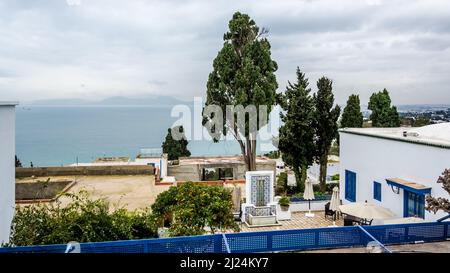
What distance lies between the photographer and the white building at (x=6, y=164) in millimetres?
11375

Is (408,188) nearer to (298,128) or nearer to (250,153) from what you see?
(298,128)

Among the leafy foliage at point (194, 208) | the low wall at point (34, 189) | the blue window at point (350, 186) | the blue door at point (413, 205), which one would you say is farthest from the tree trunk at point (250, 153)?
the leafy foliage at point (194, 208)

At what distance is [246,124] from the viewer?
24.8 meters

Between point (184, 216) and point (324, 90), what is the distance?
15.3 meters

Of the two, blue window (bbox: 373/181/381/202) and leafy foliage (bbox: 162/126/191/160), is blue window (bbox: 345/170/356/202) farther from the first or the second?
leafy foliage (bbox: 162/126/191/160)

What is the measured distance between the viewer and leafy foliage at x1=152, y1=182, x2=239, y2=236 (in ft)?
38.8

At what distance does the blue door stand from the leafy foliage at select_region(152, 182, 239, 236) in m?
6.65

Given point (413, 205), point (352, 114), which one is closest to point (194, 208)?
point (413, 205)

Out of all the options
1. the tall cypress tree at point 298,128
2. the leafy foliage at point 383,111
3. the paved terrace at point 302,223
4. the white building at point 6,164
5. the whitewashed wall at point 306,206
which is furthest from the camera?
the leafy foliage at point 383,111

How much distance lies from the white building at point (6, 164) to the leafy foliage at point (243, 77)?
46.4 feet

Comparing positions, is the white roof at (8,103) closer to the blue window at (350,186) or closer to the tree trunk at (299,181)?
the blue window at (350,186)
